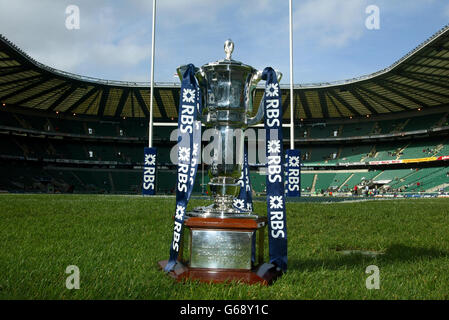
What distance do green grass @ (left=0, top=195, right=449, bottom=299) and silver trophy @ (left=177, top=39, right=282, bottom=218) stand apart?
814mm

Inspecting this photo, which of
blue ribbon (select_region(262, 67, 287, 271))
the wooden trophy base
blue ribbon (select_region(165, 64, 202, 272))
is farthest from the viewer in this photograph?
blue ribbon (select_region(262, 67, 287, 271))

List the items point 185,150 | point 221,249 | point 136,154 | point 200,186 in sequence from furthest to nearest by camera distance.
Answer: point 136,154 → point 200,186 → point 185,150 → point 221,249

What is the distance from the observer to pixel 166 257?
4.29 meters

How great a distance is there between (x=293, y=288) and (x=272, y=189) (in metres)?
0.94

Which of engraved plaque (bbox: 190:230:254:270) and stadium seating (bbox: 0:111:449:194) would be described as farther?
stadium seating (bbox: 0:111:449:194)

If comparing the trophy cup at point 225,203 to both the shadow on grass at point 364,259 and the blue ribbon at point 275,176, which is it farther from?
the shadow on grass at point 364,259

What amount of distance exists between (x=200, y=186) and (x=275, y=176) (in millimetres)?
43502

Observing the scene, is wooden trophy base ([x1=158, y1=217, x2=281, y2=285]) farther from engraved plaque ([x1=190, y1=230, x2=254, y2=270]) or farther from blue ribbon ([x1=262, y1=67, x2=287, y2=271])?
blue ribbon ([x1=262, y1=67, x2=287, y2=271])

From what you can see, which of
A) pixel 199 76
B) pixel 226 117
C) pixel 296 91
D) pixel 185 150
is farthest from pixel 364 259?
pixel 296 91

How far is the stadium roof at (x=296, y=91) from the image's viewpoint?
3155cm

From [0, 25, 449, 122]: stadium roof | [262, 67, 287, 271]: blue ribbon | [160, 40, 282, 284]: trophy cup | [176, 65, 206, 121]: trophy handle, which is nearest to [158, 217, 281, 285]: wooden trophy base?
[160, 40, 282, 284]: trophy cup

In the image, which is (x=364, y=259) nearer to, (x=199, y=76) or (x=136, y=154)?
(x=199, y=76)

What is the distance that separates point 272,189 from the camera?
355 centimetres

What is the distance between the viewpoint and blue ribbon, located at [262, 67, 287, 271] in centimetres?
353
